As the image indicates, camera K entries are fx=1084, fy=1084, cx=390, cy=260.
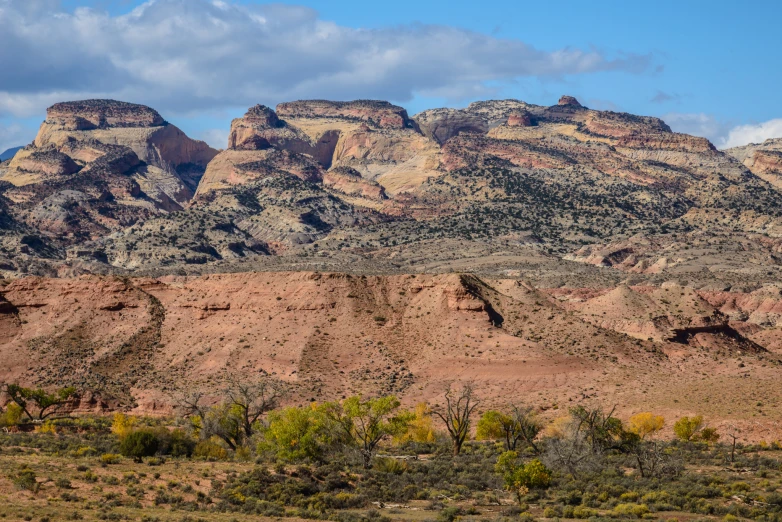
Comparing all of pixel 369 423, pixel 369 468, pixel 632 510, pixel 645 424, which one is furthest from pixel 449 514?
pixel 645 424

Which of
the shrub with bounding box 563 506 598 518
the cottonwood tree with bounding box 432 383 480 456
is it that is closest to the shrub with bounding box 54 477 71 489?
the shrub with bounding box 563 506 598 518

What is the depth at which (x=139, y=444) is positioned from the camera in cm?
5000

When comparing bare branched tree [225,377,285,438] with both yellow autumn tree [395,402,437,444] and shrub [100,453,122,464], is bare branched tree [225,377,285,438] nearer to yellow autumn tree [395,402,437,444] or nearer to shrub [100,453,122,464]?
yellow autumn tree [395,402,437,444]

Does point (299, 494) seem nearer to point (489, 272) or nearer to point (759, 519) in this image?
point (759, 519)

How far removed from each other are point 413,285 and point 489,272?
203 ft

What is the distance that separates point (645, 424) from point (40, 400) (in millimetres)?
38081

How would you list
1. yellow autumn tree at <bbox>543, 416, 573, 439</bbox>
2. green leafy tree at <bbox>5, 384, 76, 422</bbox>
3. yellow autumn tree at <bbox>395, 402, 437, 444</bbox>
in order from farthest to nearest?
green leafy tree at <bbox>5, 384, 76, 422</bbox>, yellow autumn tree at <bbox>395, 402, 437, 444</bbox>, yellow autumn tree at <bbox>543, 416, 573, 439</bbox>

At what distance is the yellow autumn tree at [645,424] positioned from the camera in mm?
63188

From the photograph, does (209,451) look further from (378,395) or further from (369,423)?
(378,395)

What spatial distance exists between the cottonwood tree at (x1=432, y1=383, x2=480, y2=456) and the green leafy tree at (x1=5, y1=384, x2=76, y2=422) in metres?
24.5

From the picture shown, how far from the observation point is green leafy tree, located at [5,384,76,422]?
2729 inches

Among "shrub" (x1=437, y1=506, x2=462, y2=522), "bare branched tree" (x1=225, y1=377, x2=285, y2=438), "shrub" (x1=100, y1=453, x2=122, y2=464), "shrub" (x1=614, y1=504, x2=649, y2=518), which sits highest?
"bare branched tree" (x1=225, y1=377, x2=285, y2=438)

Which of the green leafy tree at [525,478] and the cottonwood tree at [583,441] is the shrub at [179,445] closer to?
the green leafy tree at [525,478]

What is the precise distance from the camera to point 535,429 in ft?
201
